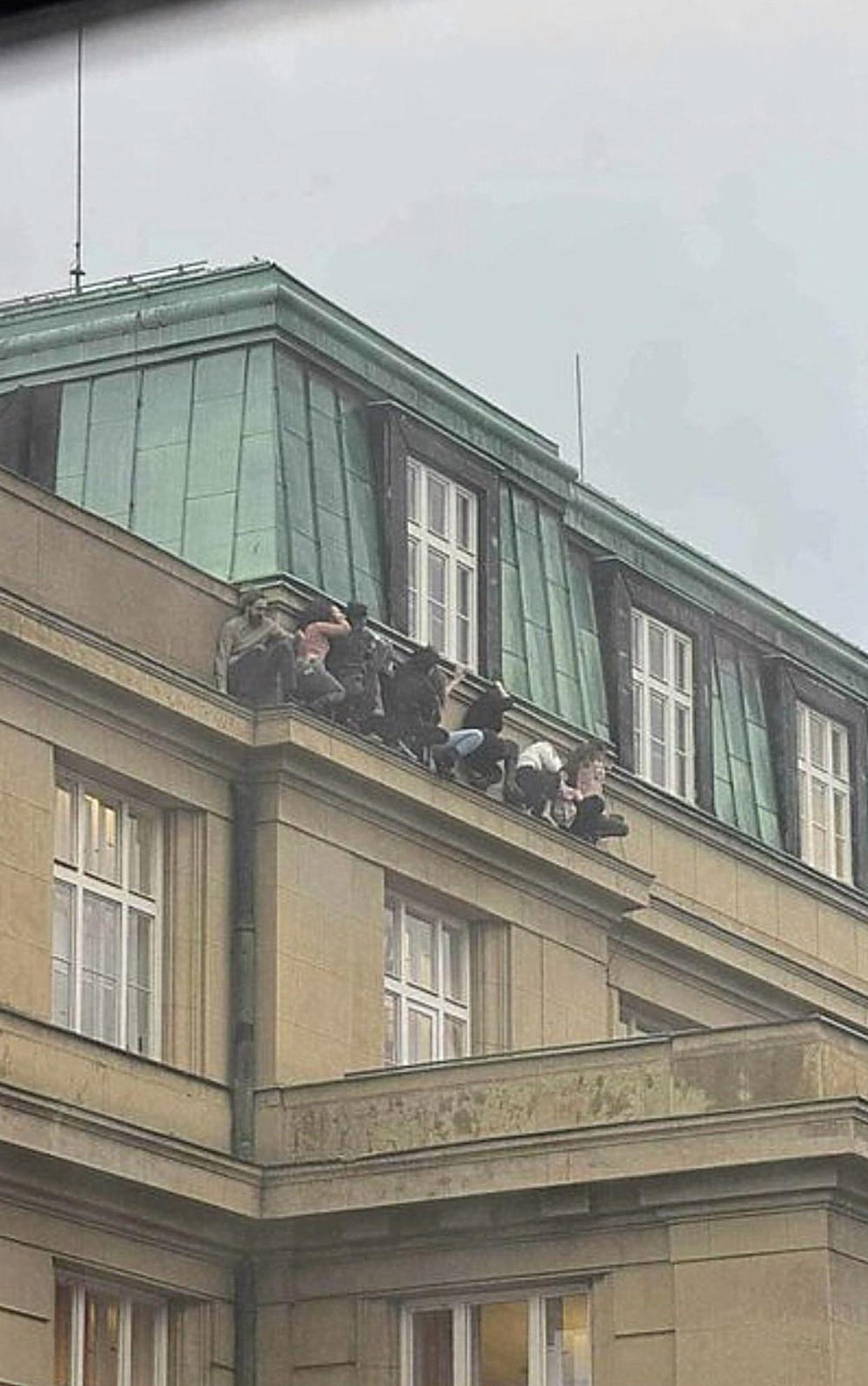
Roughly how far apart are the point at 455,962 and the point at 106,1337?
19.3 ft

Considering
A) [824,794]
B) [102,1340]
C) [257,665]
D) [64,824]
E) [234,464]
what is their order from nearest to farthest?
[102,1340] < [64,824] < [257,665] < [234,464] < [824,794]

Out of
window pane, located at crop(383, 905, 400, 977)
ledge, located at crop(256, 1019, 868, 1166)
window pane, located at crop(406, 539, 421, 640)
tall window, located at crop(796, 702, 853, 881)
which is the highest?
tall window, located at crop(796, 702, 853, 881)

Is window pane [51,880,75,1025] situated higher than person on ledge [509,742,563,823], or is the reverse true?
person on ledge [509,742,563,823]

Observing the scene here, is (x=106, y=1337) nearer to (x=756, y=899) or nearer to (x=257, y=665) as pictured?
(x=257, y=665)

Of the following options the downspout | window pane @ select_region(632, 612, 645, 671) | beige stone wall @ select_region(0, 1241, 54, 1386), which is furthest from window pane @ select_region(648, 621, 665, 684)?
beige stone wall @ select_region(0, 1241, 54, 1386)

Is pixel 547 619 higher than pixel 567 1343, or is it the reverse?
pixel 547 619

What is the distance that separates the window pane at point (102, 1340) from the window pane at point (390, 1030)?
13.3ft

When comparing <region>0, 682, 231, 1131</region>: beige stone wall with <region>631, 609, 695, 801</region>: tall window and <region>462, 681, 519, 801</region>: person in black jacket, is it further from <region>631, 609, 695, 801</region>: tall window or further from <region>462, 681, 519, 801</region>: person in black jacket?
<region>631, 609, 695, 801</region>: tall window

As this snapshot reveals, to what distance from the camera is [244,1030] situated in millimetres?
30828

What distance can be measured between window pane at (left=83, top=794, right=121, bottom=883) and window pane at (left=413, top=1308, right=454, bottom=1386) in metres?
4.65

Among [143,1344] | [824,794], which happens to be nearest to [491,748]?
[143,1344]

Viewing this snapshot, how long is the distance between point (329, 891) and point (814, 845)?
12.4 metres

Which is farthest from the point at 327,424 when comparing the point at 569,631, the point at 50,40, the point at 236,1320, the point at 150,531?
the point at 50,40

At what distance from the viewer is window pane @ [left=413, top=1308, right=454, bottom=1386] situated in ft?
97.7
